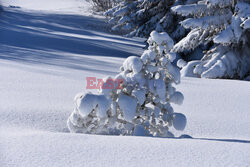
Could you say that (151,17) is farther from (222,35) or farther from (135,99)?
(135,99)

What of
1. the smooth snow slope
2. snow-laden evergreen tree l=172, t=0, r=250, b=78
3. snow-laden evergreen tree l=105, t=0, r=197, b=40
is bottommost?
the smooth snow slope

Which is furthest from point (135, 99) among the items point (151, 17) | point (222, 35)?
point (151, 17)

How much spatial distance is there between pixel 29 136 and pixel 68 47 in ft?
28.5

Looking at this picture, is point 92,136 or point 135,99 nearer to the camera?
point 92,136

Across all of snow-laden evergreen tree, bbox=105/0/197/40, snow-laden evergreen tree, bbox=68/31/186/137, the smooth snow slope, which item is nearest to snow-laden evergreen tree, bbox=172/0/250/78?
the smooth snow slope

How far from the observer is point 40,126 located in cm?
288

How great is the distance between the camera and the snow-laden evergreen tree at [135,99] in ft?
8.43

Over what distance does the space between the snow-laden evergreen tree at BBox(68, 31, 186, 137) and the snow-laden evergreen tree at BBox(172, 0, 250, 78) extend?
4322 mm

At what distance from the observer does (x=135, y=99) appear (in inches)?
105

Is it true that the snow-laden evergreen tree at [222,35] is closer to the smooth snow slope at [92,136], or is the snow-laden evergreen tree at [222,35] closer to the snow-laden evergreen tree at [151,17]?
the smooth snow slope at [92,136]

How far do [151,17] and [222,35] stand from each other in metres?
5.50

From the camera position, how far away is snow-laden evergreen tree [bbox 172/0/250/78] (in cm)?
711

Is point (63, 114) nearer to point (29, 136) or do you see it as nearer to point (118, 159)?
point (29, 136)

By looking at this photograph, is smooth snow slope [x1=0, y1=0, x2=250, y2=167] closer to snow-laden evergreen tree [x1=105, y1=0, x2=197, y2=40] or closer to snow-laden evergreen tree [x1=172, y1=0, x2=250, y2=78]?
snow-laden evergreen tree [x1=172, y1=0, x2=250, y2=78]
